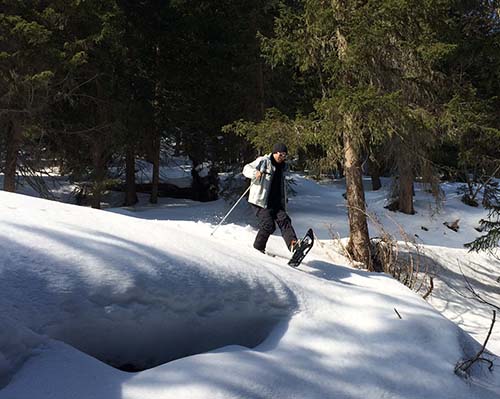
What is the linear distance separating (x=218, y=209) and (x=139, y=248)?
429 inches

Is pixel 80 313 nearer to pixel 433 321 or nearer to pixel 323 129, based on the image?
pixel 433 321

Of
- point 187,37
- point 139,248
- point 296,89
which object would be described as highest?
point 187,37

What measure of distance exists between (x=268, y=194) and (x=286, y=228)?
0.54m

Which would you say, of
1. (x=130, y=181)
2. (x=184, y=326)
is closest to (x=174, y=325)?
(x=184, y=326)

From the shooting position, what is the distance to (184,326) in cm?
289

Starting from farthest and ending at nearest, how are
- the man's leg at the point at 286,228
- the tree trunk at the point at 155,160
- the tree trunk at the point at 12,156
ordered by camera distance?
the tree trunk at the point at 155,160, the tree trunk at the point at 12,156, the man's leg at the point at 286,228

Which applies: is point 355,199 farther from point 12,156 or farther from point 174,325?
point 12,156

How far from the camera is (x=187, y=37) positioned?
Result: 14.3m

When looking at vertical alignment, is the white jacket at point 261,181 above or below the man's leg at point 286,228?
above

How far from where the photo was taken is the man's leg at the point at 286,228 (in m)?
5.73

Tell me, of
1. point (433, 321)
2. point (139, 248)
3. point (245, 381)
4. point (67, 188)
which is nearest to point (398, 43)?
point (433, 321)

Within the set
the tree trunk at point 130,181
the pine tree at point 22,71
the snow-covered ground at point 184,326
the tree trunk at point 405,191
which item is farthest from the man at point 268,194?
the tree trunk at point 405,191

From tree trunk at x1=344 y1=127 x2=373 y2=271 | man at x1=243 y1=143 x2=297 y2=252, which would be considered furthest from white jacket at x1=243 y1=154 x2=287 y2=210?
tree trunk at x1=344 y1=127 x2=373 y2=271

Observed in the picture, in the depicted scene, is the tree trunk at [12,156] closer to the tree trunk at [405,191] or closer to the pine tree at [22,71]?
the pine tree at [22,71]
